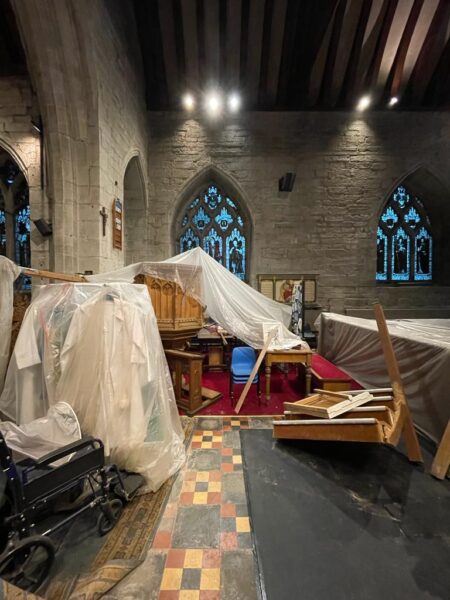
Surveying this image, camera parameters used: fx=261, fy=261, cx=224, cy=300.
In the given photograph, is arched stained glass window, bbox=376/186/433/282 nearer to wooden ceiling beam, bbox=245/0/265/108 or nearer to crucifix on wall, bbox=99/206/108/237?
wooden ceiling beam, bbox=245/0/265/108

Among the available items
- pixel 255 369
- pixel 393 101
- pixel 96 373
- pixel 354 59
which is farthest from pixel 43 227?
pixel 393 101

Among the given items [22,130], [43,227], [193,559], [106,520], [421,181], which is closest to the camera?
[193,559]

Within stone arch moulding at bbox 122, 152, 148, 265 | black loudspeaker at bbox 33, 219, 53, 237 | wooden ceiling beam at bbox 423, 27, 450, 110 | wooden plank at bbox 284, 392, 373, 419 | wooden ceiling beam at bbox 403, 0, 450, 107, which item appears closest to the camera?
wooden plank at bbox 284, 392, 373, 419

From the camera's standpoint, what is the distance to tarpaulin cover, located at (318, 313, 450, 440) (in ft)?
6.69

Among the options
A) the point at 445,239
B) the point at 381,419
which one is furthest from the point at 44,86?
the point at 445,239

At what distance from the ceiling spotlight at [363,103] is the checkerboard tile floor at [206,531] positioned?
6.88m

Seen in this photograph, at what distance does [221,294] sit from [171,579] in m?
2.12

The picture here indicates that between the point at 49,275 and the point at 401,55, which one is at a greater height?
the point at 401,55

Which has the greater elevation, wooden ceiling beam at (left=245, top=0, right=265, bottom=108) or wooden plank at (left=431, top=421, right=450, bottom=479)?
wooden ceiling beam at (left=245, top=0, right=265, bottom=108)

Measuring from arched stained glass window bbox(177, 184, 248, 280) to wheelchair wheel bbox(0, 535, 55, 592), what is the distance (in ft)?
17.7

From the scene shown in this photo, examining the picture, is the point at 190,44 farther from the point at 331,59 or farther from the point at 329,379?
the point at 329,379

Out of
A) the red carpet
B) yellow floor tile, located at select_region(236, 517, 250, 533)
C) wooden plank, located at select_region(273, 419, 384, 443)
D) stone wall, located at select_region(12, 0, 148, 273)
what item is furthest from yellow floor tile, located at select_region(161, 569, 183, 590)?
stone wall, located at select_region(12, 0, 148, 273)

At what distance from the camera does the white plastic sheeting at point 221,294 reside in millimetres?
2633

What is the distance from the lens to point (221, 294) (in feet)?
9.27
